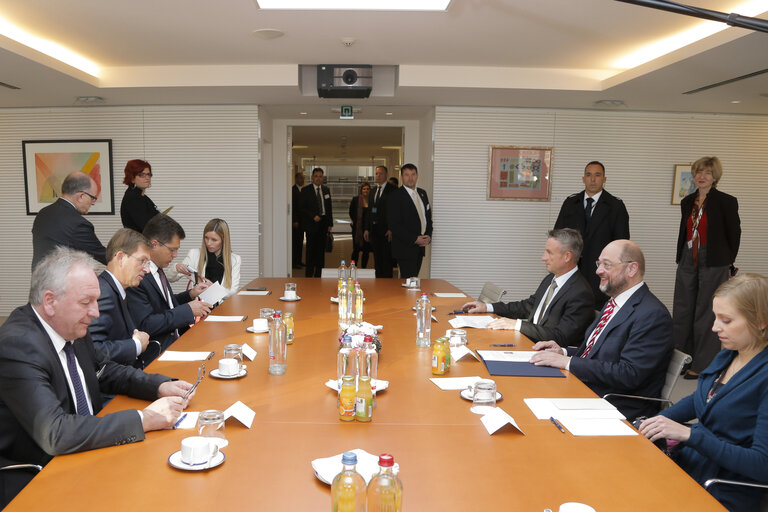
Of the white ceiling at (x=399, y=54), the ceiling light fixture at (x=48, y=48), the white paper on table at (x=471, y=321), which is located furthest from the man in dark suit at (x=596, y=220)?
the ceiling light fixture at (x=48, y=48)

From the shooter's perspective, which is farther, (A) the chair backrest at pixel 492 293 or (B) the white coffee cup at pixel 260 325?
(A) the chair backrest at pixel 492 293

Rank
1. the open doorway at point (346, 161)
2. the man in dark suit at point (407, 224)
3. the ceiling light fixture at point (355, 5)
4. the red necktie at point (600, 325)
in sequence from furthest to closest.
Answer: the open doorway at point (346, 161)
the man in dark suit at point (407, 224)
the ceiling light fixture at point (355, 5)
the red necktie at point (600, 325)

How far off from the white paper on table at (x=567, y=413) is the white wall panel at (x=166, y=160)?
5.74 m

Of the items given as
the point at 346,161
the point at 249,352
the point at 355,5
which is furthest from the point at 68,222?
the point at 346,161

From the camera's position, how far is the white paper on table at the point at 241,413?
1.83 meters

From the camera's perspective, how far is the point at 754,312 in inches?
78.4

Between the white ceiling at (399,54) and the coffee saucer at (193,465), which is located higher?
the white ceiling at (399,54)

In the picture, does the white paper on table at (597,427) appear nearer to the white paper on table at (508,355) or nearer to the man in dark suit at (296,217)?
the white paper on table at (508,355)

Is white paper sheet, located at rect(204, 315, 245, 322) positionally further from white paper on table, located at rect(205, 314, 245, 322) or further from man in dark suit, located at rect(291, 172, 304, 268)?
man in dark suit, located at rect(291, 172, 304, 268)

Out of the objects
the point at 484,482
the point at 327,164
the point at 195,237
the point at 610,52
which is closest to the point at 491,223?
the point at 610,52

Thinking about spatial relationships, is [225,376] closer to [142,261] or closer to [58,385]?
[58,385]

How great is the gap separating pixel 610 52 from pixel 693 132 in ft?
8.45

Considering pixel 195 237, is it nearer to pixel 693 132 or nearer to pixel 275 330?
pixel 275 330

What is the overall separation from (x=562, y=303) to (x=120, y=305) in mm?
2446
